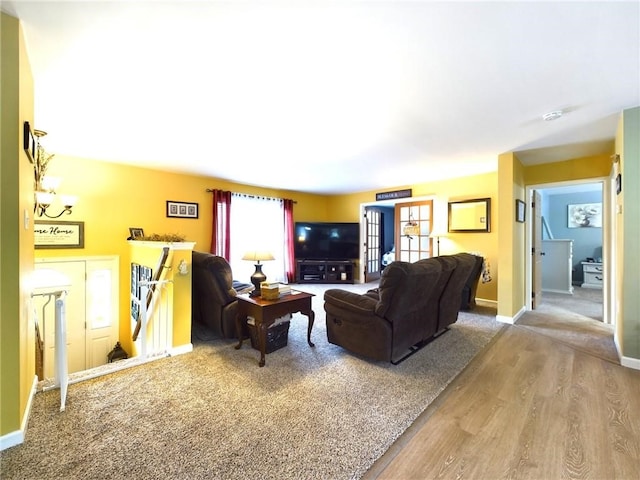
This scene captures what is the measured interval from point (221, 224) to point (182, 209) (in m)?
0.74

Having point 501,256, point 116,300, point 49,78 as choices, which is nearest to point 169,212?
point 116,300

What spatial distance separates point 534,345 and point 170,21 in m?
4.20

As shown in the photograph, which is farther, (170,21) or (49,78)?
(49,78)

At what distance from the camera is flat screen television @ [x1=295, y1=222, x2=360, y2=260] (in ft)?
21.5

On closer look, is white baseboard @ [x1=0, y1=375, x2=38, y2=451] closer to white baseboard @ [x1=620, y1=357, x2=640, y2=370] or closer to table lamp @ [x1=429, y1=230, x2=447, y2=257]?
white baseboard @ [x1=620, y1=357, x2=640, y2=370]

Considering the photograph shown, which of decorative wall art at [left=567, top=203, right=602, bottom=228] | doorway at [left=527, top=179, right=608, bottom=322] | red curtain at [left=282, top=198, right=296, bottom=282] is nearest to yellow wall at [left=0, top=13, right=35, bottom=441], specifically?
red curtain at [left=282, top=198, right=296, bottom=282]

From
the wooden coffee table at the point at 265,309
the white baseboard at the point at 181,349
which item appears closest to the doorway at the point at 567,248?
the wooden coffee table at the point at 265,309

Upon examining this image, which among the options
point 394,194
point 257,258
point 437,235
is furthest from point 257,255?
point 394,194

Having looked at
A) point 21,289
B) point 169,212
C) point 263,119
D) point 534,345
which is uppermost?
point 263,119

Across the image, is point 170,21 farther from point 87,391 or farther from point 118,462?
point 87,391

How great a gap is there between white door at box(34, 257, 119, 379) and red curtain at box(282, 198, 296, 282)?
3.22 meters

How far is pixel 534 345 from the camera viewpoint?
301 centimetres

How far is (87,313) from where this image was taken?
4.00 meters

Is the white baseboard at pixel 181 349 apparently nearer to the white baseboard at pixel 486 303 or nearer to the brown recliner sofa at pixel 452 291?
the brown recliner sofa at pixel 452 291
